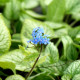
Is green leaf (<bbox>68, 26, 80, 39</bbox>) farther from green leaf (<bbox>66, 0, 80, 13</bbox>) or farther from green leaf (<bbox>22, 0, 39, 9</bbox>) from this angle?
green leaf (<bbox>22, 0, 39, 9</bbox>)

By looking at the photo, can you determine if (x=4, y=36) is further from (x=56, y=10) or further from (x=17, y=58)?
(x=56, y=10)

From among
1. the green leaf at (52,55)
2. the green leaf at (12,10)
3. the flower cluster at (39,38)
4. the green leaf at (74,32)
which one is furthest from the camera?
the green leaf at (12,10)

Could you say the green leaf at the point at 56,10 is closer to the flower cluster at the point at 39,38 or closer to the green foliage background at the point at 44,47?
the green foliage background at the point at 44,47

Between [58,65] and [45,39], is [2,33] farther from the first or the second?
[58,65]

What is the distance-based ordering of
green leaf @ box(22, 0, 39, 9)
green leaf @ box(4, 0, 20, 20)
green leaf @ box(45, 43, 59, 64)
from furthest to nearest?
green leaf @ box(22, 0, 39, 9) → green leaf @ box(4, 0, 20, 20) → green leaf @ box(45, 43, 59, 64)

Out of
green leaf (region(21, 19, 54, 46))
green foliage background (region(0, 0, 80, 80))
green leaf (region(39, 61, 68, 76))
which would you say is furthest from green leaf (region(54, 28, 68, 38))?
green leaf (region(39, 61, 68, 76))

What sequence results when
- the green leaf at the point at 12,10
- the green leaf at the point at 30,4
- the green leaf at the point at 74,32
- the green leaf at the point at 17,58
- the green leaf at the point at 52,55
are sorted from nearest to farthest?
the green leaf at the point at 17,58
the green leaf at the point at 52,55
the green leaf at the point at 74,32
the green leaf at the point at 12,10
the green leaf at the point at 30,4

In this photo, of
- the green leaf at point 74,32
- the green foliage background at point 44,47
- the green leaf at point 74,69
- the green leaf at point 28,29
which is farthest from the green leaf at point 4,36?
the green leaf at point 74,32
